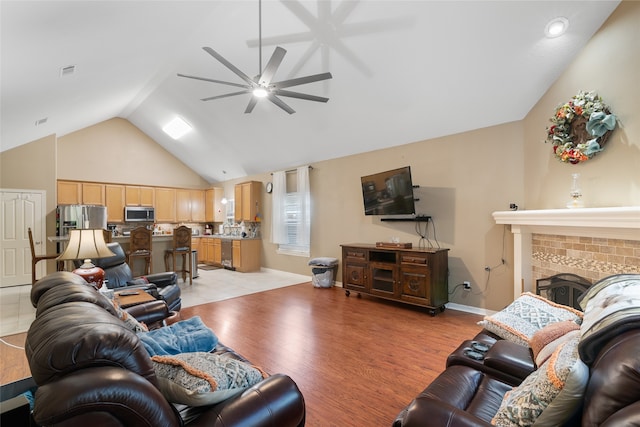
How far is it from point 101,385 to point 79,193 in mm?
8495

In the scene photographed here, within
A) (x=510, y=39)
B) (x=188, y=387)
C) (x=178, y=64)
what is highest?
(x=178, y=64)

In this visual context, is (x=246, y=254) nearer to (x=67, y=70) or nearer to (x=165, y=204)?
(x=165, y=204)

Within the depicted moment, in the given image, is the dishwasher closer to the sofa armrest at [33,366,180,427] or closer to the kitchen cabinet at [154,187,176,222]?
the kitchen cabinet at [154,187,176,222]

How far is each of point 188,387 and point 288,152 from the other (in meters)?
5.65

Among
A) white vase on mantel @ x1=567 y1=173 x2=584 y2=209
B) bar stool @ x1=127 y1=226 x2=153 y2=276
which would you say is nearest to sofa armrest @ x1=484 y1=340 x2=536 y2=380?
white vase on mantel @ x1=567 y1=173 x2=584 y2=209

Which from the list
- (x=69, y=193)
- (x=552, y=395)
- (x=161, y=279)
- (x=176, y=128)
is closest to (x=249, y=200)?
(x=176, y=128)

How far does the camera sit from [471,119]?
406cm

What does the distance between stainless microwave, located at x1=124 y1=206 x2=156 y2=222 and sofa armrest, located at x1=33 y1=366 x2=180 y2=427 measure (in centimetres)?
837

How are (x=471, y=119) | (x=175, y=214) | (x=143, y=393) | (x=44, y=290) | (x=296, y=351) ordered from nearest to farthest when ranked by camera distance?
(x=143, y=393) → (x=44, y=290) → (x=296, y=351) → (x=471, y=119) → (x=175, y=214)

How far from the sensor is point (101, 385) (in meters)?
0.83

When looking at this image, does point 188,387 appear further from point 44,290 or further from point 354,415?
point 354,415

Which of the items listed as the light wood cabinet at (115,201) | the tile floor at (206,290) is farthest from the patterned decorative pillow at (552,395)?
the light wood cabinet at (115,201)

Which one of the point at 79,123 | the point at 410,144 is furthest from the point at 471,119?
the point at 79,123

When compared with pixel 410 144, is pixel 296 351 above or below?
below
